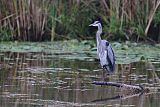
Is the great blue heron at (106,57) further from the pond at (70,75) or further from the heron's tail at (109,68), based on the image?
the pond at (70,75)

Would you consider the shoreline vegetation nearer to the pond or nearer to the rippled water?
the pond

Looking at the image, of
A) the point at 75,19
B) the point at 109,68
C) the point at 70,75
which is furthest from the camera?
the point at 75,19

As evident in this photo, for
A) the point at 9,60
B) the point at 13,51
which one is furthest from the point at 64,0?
the point at 9,60

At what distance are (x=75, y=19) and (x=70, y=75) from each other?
468cm

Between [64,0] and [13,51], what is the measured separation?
2.15 metres

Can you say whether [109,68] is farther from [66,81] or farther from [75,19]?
[75,19]

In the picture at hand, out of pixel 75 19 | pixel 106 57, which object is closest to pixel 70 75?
pixel 106 57

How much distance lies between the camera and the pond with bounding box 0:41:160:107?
716 centimetres

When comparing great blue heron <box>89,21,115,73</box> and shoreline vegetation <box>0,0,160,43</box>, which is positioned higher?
shoreline vegetation <box>0,0,160,43</box>

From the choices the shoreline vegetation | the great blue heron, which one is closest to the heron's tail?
the great blue heron

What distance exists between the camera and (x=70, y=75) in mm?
9234

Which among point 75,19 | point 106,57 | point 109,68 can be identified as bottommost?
point 109,68

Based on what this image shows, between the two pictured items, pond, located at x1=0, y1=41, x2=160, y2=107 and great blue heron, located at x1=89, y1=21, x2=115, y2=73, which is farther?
great blue heron, located at x1=89, y1=21, x2=115, y2=73

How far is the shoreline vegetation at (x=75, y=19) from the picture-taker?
1323 cm
